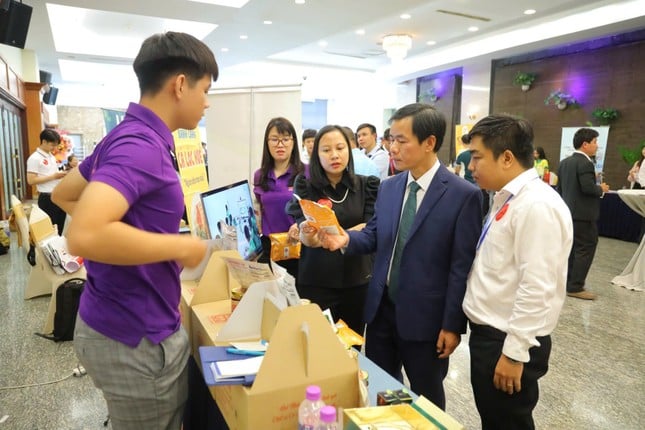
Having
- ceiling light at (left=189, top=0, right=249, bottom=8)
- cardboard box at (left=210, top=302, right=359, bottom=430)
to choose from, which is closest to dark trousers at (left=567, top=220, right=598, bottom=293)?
cardboard box at (left=210, top=302, right=359, bottom=430)

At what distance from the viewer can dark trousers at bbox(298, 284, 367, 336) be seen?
2.12 meters

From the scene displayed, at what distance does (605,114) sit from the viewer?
7906mm

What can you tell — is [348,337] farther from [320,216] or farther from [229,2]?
[229,2]

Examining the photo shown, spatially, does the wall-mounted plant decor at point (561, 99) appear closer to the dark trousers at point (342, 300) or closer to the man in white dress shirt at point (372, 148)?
the man in white dress shirt at point (372, 148)

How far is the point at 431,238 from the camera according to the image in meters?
1.53

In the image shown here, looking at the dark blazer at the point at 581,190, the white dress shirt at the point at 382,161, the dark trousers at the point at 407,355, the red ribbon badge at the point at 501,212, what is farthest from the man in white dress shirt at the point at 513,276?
the white dress shirt at the point at 382,161

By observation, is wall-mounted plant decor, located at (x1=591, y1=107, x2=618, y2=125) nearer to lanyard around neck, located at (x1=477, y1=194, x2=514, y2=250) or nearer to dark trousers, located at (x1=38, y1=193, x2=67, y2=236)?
lanyard around neck, located at (x1=477, y1=194, x2=514, y2=250)

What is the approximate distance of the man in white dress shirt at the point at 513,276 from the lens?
1257mm

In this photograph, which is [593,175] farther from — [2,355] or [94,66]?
[94,66]

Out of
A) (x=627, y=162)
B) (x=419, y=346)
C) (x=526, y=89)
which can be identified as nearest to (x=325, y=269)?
(x=419, y=346)

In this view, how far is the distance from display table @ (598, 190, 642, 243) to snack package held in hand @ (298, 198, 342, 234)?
22.3ft

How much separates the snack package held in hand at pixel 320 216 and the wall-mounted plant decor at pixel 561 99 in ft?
28.4

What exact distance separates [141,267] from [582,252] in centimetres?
446

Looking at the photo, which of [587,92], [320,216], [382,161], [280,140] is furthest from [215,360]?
[587,92]
